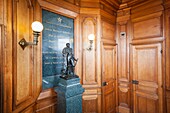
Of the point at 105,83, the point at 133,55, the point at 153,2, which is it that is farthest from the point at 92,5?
the point at 105,83

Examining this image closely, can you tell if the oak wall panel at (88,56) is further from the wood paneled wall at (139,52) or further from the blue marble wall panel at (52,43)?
the wood paneled wall at (139,52)

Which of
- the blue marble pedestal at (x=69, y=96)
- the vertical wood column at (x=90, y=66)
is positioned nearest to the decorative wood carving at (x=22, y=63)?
the blue marble pedestal at (x=69, y=96)

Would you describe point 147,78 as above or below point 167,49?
below

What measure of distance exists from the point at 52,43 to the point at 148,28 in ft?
7.44

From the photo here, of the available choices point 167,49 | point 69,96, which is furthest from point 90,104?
point 167,49

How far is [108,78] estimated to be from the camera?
286 cm

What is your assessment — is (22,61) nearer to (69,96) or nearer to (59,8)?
(69,96)

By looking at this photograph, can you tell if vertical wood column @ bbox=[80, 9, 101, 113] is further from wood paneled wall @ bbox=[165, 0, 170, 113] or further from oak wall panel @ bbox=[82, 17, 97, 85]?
wood paneled wall @ bbox=[165, 0, 170, 113]

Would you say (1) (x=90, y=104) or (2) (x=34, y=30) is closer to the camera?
(2) (x=34, y=30)

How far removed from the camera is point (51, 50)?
6.59 ft

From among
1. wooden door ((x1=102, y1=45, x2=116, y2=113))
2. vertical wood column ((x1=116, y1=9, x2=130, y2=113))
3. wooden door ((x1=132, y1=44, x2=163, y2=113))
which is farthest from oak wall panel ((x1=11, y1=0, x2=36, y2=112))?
wooden door ((x1=132, y1=44, x2=163, y2=113))

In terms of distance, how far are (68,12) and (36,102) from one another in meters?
1.81

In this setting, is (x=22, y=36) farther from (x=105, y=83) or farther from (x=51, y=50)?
(x=105, y=83)

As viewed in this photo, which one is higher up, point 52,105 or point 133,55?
point 133,55
